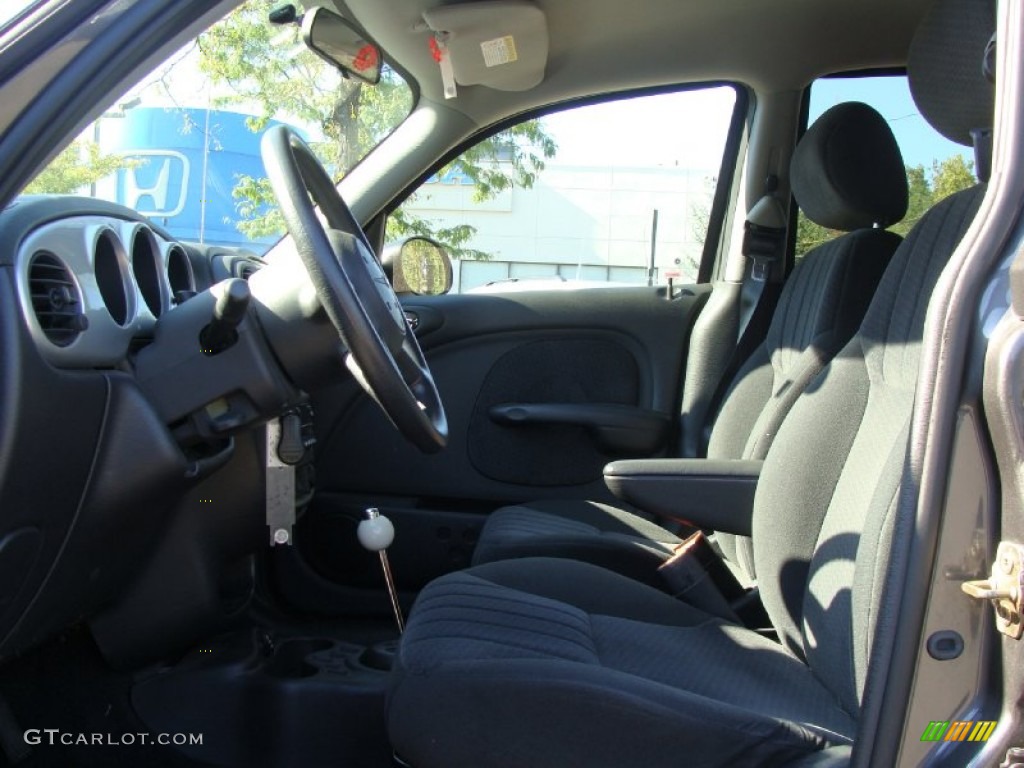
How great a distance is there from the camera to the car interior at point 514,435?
1065mm

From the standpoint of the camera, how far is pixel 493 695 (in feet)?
3.77

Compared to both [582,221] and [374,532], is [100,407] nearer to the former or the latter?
→ [374,532]

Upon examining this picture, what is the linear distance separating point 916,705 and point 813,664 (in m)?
0.44

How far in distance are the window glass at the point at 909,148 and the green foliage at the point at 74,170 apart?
4.10 ft

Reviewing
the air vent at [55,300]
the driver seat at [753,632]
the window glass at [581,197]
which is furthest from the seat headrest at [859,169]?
the air vent at [55,300]

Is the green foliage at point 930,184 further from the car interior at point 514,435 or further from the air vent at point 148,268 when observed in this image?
the air vent at point 148,268

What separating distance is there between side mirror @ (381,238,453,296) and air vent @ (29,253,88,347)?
3.44 ft

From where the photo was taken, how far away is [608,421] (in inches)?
97.6

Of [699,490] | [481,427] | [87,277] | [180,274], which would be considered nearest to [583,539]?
[699,490]

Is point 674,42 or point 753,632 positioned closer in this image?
point 753,632

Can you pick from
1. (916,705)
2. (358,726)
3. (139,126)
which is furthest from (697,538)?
(139,126)

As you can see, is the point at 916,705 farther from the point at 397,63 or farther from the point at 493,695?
the point at 397,63

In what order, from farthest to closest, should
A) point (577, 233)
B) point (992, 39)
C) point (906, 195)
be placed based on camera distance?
1. point (577, 233)
2. point (906, 195)
3. point (992, 39)

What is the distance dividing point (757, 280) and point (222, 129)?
140cm
